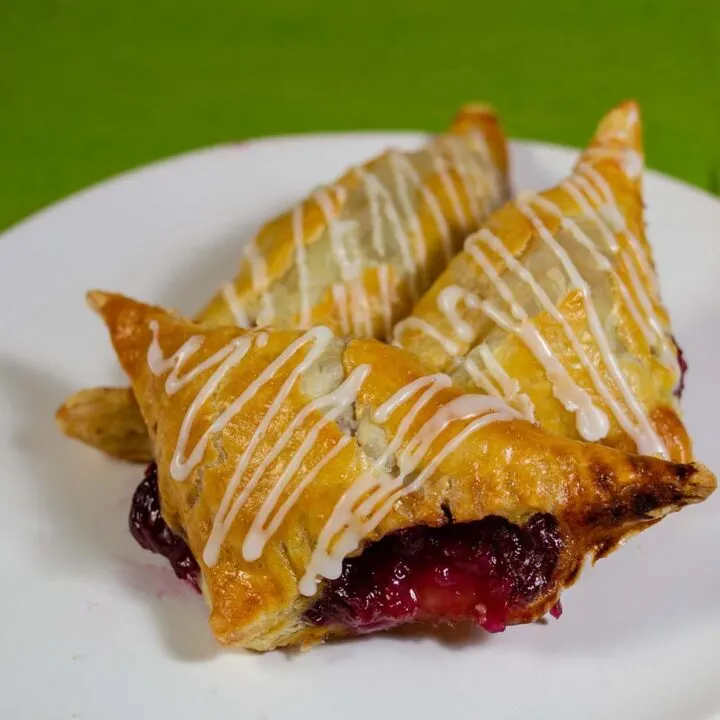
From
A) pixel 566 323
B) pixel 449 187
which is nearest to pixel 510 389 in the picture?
pixel 566 323

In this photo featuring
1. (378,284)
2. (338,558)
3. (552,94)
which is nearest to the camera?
(338,558)

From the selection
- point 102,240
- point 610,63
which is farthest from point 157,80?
point 610,63

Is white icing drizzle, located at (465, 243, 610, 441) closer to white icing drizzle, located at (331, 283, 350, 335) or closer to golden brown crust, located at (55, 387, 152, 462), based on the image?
white icing drizzle, located at (331, 283, 350, 335)

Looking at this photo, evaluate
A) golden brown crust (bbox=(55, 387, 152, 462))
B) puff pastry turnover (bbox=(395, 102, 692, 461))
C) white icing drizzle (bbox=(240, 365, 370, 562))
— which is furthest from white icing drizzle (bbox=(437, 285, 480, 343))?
golden brown crust (bbox=(55, 387, 152, 462))

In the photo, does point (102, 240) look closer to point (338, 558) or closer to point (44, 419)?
point (44, 419)

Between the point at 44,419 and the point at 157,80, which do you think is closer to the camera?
the point at 44,419
